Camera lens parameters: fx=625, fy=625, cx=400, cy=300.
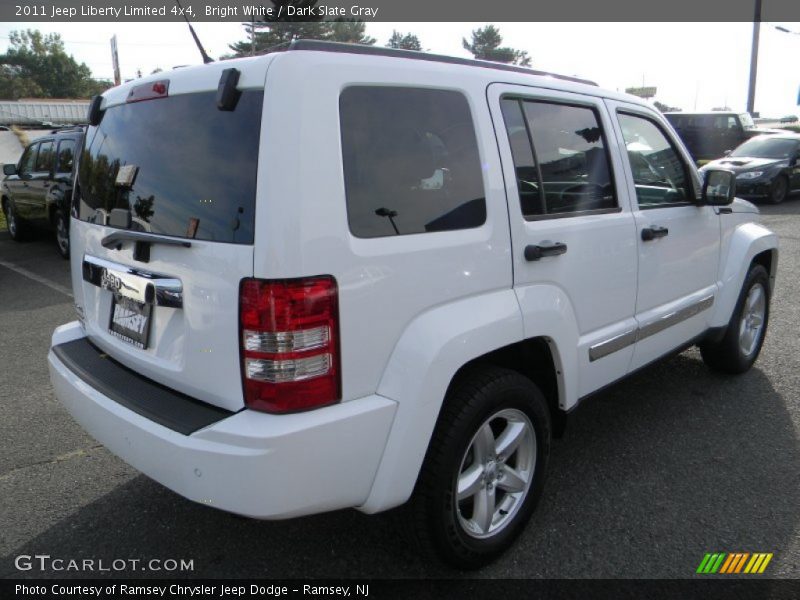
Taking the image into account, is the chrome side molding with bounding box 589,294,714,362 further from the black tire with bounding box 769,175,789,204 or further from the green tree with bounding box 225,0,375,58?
the green tree with bounding box 225,0,375,58

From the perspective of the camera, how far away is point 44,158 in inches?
383

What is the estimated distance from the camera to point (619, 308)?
9.89 feet

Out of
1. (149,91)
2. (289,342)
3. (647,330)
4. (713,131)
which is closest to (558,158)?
(647,330)

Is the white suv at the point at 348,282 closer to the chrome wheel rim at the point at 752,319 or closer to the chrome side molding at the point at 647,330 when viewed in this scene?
the chrome side molding at the point at 647,330

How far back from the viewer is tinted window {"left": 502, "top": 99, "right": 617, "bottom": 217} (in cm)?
254

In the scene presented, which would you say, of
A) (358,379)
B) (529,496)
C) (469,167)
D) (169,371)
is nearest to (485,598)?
(529,496)

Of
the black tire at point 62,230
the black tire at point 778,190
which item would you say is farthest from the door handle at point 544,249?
the black tire at point 778,190

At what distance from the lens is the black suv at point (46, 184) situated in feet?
29.6

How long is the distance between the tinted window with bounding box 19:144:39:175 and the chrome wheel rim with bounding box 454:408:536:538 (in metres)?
10.2

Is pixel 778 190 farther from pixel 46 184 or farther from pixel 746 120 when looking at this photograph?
pixel 46 184

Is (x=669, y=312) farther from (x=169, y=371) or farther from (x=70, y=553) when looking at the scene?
(x=70, y=553)

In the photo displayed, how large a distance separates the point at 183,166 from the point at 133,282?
1.58 ft

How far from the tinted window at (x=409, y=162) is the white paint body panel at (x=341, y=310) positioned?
0.04 m

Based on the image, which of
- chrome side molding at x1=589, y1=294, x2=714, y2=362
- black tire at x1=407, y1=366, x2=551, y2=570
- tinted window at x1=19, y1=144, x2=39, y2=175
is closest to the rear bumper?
black tire at x1=407, y1=366, x2=551, y2=570
